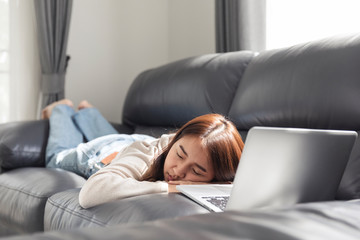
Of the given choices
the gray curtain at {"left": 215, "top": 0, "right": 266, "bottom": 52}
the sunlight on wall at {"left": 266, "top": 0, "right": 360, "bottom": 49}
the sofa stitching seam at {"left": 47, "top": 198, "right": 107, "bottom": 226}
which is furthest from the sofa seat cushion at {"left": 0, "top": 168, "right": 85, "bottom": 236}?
the sunlight on wall at {"left": 266, "top": 0, "right": 360, "bottom": 49}

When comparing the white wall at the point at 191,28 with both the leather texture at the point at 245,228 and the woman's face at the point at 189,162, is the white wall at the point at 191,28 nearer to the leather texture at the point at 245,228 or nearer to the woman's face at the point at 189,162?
the woman's face at the point at 189,162

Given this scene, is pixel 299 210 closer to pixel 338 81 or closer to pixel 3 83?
pixel 338 81

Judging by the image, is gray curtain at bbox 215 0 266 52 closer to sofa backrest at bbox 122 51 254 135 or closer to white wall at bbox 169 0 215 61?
sofa backrest at bbox 122 51 254 135

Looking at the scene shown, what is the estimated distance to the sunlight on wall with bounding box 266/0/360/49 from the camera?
228 cm

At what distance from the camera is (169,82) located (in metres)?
2.44

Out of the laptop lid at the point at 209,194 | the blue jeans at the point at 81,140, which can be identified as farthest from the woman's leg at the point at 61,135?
the laptop lid at the point at 209,194

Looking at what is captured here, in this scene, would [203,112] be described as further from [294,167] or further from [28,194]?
[294,167]

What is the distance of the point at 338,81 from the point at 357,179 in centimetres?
32

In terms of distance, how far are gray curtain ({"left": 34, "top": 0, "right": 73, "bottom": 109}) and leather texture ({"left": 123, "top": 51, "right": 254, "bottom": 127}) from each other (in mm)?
809

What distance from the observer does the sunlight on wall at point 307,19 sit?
2.28 m

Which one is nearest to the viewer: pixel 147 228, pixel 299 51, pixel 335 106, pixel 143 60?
pixel 147 228

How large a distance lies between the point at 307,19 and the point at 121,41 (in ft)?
5.66

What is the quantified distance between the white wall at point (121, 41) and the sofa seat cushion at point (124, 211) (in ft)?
7.36

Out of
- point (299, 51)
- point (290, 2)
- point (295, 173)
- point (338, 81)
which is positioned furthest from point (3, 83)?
point (295, 173)
